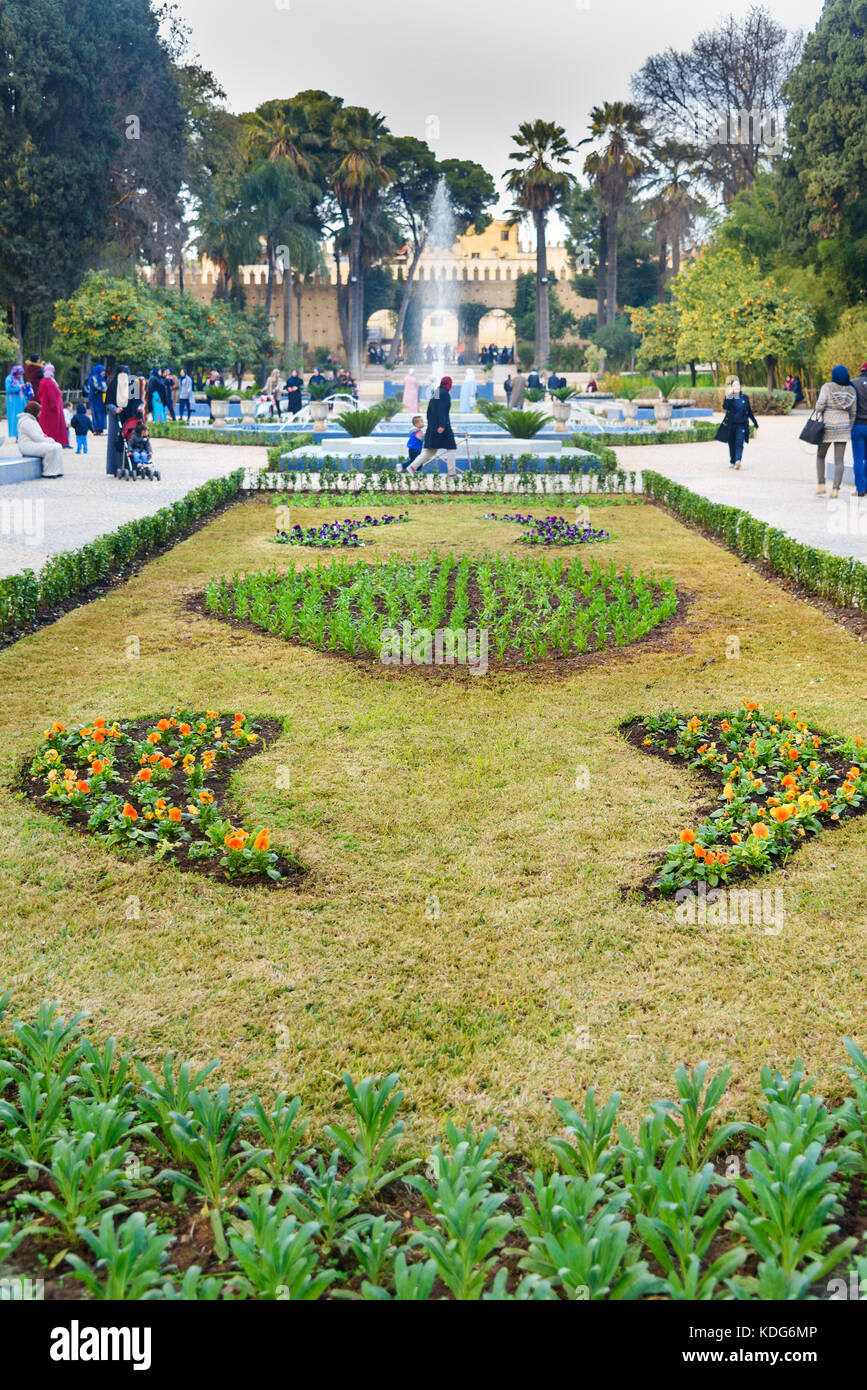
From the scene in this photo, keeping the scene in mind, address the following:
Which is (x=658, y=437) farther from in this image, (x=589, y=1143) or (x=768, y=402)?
(x=589, y=1143)

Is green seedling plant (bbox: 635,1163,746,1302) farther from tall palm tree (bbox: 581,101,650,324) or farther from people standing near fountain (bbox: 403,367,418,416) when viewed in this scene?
tall palm tree (bbox: 581,101,650,324)

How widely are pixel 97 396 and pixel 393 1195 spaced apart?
74.4 ft

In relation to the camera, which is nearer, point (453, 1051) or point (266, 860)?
point (453, 1051)

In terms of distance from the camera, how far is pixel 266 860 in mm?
3938

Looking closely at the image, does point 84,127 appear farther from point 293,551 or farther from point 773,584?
point 773,584

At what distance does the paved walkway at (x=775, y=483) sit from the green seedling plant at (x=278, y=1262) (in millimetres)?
8042

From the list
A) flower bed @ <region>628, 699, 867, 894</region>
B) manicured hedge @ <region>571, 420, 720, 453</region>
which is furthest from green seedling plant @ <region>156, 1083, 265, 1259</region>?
manicured hedge @ <region>571, 420, 720, 453</region>

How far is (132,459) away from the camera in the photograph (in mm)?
15359

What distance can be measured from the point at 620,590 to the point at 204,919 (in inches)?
194

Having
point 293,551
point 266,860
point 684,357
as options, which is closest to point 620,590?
point 293,551

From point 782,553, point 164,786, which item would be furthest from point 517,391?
point 164,786

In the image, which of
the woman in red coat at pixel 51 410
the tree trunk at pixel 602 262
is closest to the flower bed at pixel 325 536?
the woman in red coat at pixel 51 410

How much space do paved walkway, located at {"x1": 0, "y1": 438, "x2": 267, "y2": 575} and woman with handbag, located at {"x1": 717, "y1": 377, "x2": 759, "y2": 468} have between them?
699 cm

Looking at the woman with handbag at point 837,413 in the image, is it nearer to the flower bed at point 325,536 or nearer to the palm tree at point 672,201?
the flower bed at point 325,536
